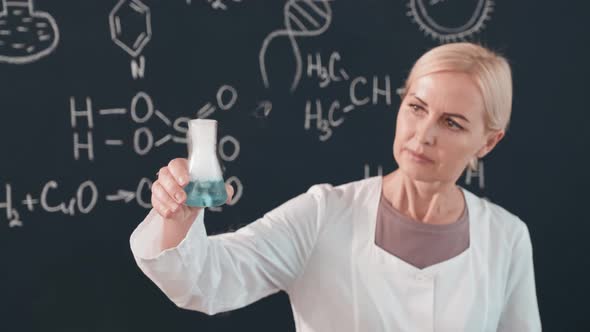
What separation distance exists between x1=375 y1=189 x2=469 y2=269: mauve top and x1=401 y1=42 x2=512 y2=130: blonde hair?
0.27m

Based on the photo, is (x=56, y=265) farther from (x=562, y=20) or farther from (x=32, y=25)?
(x=562, y=20)

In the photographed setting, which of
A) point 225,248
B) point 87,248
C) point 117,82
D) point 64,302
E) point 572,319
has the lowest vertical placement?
point 572,319

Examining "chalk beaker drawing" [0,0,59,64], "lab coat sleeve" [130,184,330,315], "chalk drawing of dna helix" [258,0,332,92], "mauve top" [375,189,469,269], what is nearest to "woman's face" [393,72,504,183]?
"mauve top" [375,189,469,269]

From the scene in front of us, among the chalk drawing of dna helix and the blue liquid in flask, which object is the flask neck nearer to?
the blue liquid in flask

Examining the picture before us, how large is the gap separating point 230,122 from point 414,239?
77cm

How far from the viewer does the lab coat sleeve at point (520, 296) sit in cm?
162

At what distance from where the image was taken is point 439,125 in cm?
146

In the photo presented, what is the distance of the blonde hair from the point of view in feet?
4.71

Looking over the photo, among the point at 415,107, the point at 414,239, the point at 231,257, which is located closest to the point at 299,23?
the point at 415,107

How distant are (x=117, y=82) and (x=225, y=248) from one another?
0.82m

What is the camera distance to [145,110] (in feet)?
6.62

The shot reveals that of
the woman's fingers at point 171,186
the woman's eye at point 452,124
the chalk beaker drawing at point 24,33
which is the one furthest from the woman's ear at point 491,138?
the chalk beaker drawing at point 24,33

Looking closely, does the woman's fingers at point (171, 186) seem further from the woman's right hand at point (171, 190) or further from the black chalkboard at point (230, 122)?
the black chalkboard at point (230, 122)

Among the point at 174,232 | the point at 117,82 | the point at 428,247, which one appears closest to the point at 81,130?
the point at 117,82
